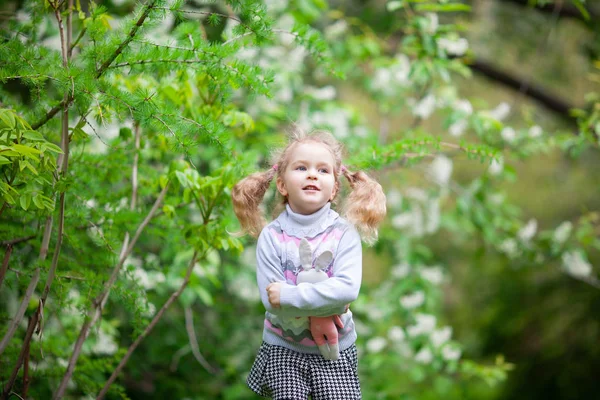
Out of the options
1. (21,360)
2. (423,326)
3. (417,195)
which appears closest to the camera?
(21,360)

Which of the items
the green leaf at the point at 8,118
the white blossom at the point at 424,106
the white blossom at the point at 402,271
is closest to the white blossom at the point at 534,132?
the white blossom at the point at 424,106

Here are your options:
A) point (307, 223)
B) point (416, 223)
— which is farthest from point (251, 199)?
point (416, 223)

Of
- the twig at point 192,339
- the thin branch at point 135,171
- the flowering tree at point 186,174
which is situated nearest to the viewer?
the flowering tree at point 186,174

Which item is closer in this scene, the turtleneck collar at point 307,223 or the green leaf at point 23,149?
the green leaf at point 23,149

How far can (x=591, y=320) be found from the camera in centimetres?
540

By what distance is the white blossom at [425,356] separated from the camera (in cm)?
395

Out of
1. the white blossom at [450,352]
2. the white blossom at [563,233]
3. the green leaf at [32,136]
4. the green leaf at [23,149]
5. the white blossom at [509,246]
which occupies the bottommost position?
the white blossom at [450,352]

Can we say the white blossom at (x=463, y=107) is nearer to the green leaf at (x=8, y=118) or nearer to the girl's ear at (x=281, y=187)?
the girl's ear at (x=281, y=187)

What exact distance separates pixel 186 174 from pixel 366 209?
0.68m

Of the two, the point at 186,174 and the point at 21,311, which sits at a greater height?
the point at 186,174

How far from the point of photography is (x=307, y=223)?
1992mm

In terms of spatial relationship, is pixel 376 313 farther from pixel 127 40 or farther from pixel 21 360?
pixel 127 40

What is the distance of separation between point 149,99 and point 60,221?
53 cm

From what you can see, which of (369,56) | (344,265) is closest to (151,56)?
(344,265)
